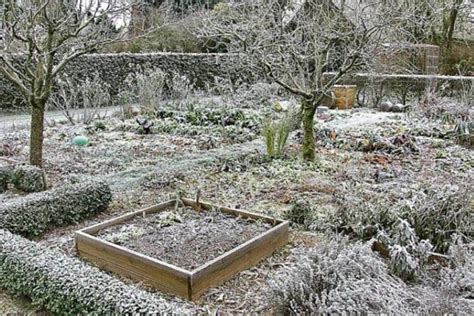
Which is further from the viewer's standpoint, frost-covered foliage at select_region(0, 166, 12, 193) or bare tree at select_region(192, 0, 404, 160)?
bare tree at select_region(192, 0, 404, 160)

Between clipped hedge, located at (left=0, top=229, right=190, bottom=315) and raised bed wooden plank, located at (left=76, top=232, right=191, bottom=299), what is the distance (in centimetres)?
32

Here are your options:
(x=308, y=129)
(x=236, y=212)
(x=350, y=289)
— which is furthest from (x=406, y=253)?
(x=308, y=129)

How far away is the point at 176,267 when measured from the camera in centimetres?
273

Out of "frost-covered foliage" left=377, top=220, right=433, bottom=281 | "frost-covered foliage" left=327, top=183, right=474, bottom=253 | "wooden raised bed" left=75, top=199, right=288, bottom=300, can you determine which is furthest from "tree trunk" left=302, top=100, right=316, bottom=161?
"frost-covered foliage" left=377, top=220, right=433, bottom=281

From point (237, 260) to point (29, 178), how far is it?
8.62ft

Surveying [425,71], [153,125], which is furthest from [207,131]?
[425,71]

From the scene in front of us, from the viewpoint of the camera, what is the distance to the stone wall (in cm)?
1152

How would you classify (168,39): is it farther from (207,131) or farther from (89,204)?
(89,204)

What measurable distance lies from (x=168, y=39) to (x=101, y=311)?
14278 mm

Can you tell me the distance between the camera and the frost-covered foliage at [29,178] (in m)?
4.55

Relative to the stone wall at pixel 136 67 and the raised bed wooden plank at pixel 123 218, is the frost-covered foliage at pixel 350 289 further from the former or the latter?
the stone wall at pixel 136 67

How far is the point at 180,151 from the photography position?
670cm

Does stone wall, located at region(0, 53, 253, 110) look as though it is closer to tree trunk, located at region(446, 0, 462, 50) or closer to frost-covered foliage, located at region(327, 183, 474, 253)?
tree trunk, located at region(446, 0, 462, 50)

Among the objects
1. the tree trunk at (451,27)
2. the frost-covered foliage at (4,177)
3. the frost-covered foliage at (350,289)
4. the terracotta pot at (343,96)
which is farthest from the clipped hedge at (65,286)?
the tree trunk at (451,27)
